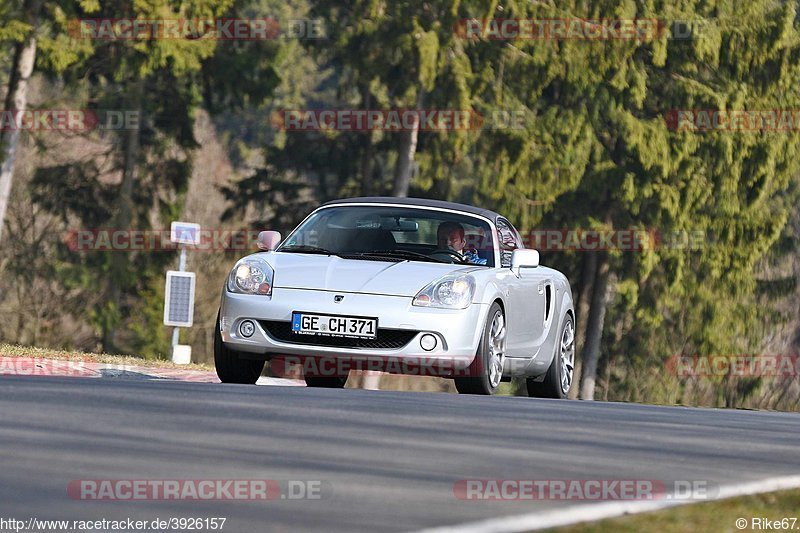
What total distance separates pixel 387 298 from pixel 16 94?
21.5m

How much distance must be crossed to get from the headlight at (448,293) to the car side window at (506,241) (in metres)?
1.30

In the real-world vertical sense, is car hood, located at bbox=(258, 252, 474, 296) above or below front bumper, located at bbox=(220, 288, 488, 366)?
above

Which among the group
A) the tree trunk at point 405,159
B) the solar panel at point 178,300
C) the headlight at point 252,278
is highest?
the headlight at point 252,278

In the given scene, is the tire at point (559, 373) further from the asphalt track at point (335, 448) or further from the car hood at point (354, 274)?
the asphalt track at point (335, 448)

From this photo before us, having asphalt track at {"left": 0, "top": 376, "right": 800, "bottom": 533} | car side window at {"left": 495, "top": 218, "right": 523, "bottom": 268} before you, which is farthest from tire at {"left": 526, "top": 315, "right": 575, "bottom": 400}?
asphalt track at {"left": 0, "top": 376, "right": 800, "bottom": 533}

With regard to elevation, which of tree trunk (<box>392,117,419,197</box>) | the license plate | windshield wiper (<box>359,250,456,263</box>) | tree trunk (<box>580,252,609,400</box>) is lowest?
tree trunk (<box>580,252,609,400</box>)

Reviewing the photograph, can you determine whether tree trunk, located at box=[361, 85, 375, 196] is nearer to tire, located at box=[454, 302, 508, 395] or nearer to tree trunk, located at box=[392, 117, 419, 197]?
tree trunk, located at box=[392, 117, 419, 197]

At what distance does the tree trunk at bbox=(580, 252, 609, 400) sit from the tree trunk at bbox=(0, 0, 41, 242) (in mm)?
14892

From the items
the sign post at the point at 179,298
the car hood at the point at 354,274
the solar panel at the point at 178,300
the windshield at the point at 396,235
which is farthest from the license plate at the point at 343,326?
the solar panel at the point at 178,300

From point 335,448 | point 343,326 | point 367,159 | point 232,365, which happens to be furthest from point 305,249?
point 367,159

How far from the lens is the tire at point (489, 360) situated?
12.7 metres

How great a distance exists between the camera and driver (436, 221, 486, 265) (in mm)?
13617

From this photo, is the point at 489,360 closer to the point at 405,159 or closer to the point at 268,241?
the point at 268,241

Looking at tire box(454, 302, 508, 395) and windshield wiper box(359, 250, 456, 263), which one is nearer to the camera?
tire box(454, 302, 508, 395)
